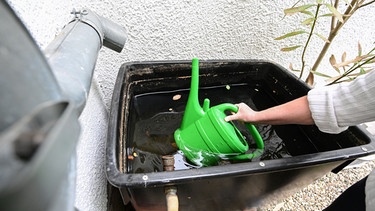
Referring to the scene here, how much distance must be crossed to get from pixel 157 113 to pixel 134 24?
329 mm

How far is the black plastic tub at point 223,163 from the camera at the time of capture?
0.54m

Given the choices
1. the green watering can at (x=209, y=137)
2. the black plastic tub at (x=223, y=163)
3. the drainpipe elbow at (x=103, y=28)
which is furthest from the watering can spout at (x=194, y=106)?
the drainpipe elbow at (x=103, y=28)

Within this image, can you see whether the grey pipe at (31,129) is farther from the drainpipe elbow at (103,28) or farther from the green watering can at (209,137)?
the green watering can at (209,137)

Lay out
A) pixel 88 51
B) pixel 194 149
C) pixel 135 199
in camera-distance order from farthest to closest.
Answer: pixel 194 149 → pixel 135 199 → pixel 88 51

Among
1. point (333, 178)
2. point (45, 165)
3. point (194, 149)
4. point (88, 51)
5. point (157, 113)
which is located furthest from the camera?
point (333, 178)

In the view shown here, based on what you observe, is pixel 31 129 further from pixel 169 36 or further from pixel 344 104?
pixel 169 36

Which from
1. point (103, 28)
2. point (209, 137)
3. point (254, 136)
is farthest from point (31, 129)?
point (254, 136)

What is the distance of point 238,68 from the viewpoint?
0.94m

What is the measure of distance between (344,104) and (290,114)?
0.12 metres

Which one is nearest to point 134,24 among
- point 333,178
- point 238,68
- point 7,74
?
point 238,68

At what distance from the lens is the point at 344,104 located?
1.68 feet

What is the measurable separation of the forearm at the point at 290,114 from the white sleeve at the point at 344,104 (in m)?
0.02

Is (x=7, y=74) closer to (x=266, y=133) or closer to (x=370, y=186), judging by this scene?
(x=370, y=186)

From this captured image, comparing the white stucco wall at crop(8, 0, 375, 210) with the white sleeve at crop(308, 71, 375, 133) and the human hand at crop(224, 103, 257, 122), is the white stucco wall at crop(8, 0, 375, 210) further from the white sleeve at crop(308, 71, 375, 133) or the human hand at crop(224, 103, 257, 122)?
the white sleeve at crop(308, 71, 375, 133)
